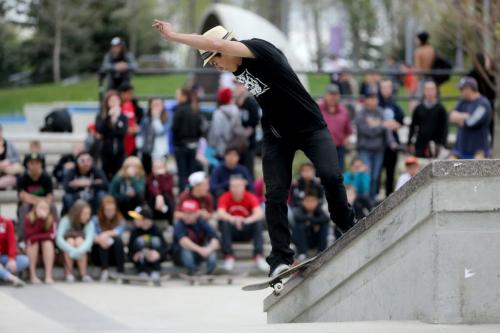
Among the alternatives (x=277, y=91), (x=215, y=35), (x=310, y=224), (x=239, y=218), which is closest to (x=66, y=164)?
(x=239, y=218)

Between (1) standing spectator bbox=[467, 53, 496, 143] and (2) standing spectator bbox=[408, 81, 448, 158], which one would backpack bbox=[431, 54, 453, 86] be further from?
(2) standing spectator bbox=[408, 81, 448, 158]

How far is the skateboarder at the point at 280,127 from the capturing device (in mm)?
8219

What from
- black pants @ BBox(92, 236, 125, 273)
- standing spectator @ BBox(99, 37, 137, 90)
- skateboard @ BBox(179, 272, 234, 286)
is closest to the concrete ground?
skateboard @ BBox(179, 272, 234, 286)

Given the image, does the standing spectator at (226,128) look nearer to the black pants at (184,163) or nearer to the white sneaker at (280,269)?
the black pants at (184,163)

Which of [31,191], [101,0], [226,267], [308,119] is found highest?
[101,0]

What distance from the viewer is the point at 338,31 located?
4228 centimetres

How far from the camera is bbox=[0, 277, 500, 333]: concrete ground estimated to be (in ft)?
36.3

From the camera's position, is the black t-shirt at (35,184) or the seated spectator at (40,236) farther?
the black t-shirt at (35,184)

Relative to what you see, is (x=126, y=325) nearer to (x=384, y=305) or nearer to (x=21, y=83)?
(x=384, y=305)

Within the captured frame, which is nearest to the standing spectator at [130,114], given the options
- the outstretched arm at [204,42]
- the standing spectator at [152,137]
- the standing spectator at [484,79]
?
the standing spectator at [152,137]

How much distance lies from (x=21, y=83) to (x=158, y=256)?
33970 millimetres

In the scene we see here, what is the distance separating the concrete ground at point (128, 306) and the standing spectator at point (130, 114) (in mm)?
2836

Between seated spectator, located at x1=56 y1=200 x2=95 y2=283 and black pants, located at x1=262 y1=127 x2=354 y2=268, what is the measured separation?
610 centimetres

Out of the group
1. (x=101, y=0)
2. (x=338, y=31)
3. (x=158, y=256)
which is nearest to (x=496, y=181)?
(x=158, y=256)
